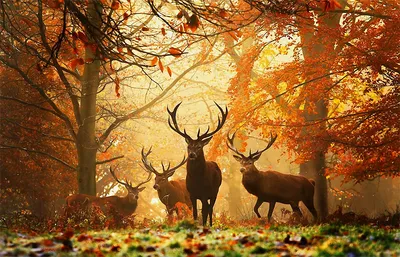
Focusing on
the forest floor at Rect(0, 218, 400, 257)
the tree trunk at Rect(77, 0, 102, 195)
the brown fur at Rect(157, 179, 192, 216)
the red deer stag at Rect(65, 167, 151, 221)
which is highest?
the tree trunk at Rect(77, 0, 102, 195)

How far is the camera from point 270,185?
14867mm

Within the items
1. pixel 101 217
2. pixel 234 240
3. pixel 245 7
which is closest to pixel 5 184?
pixel 101 217

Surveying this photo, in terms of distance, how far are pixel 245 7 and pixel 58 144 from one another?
24.9 ft

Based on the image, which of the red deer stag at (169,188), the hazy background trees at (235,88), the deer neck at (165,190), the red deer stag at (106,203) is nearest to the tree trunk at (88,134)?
the hazy background trees at (235,88)

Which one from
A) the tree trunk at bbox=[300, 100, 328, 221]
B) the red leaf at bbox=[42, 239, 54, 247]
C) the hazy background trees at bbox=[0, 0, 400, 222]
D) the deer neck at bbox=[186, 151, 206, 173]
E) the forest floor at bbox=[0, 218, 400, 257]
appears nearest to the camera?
the forest floor at bbox=[0, 218, 400, 257]

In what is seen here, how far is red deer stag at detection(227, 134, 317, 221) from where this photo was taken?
14500 mm

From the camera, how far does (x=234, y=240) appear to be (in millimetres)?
7000

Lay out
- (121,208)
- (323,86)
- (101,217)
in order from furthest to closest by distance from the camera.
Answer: (121,208), (323,86), (101,217)

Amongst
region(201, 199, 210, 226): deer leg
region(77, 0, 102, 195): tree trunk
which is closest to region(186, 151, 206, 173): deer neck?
region(201, 199, 210, 226): deer leg

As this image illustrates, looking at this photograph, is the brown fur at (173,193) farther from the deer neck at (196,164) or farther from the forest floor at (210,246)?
the forest floor at (210,246)

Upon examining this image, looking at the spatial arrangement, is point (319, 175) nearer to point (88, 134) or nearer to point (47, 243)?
point (88, 134)

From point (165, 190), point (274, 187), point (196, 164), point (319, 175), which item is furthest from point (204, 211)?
point (319, 175)

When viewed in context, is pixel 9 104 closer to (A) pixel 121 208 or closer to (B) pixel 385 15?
(A) pixel 121 208

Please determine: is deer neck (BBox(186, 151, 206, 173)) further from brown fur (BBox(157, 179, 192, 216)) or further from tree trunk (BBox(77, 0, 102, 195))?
brown fur (BBox(157, 179, 192, 216))
